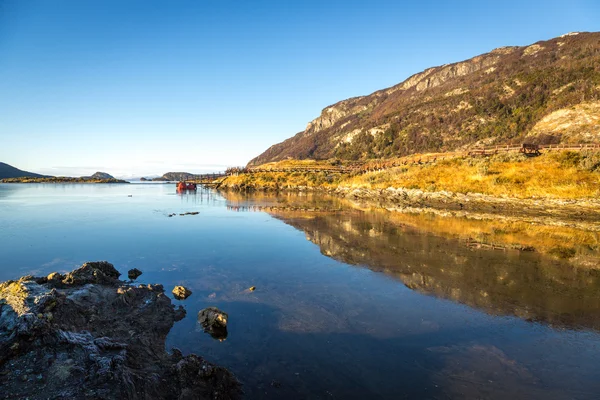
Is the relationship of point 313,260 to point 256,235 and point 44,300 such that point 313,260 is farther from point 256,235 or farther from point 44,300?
point 44,300

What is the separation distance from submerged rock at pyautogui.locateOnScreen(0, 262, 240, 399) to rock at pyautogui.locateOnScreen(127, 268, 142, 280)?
5.15m

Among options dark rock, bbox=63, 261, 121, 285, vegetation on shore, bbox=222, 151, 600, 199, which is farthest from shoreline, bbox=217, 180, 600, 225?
dark rock, bbox=63, 261, 121, 285

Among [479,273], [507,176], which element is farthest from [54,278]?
[507,176]

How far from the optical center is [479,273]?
672 inches

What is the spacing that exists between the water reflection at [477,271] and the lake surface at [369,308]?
0.30ft

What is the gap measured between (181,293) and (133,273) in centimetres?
439

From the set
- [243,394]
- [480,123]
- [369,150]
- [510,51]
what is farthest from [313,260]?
[510,51]

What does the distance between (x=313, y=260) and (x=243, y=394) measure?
1268 cm

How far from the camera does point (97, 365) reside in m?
6.71

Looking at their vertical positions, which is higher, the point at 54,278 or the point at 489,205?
the point at 489,205

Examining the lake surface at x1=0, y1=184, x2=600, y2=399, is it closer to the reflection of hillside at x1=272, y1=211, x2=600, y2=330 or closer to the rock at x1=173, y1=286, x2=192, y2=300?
the reflection of hillside at x1=272, y1=211, x2=600, y2=330

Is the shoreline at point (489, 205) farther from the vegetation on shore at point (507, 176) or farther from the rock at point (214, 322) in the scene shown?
the rock at point (214, 322)

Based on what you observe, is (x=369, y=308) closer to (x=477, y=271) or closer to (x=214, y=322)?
(x=214, y=322)

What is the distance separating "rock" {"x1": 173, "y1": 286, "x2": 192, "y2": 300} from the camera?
→ 13709 mm
